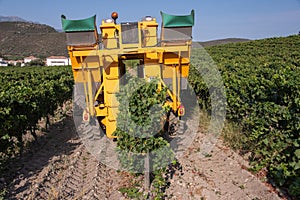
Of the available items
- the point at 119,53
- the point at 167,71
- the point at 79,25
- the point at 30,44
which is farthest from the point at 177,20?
the point at 30,44

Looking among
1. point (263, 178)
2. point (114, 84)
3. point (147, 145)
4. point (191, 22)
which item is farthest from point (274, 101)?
point (114, 84)

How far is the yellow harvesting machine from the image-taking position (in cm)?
573

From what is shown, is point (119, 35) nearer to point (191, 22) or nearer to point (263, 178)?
point (191, 22)

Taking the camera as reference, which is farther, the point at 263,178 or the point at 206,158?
the point at 206,158

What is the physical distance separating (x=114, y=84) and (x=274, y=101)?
3.25 m

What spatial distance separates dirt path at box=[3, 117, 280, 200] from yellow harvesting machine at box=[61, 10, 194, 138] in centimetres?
103

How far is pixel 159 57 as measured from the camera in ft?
20.2

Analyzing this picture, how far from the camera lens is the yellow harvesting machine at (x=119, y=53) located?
5.73 meters

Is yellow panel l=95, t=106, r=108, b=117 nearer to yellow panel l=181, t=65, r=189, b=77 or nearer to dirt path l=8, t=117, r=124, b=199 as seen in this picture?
dirt path l=8, t=117, r=124, b=199

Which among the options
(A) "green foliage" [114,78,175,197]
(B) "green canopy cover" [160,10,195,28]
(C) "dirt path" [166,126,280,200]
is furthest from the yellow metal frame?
(C) "dirt path" [166,126,280,200]

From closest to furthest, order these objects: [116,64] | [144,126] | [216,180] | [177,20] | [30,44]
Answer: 1. [144,126]
2. [216,180]
3. [177,20]
4. [116,64]
5. [30,44]

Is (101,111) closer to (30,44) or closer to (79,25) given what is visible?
(79,25)

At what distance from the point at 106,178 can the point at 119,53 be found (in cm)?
245

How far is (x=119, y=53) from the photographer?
5.90 metres
